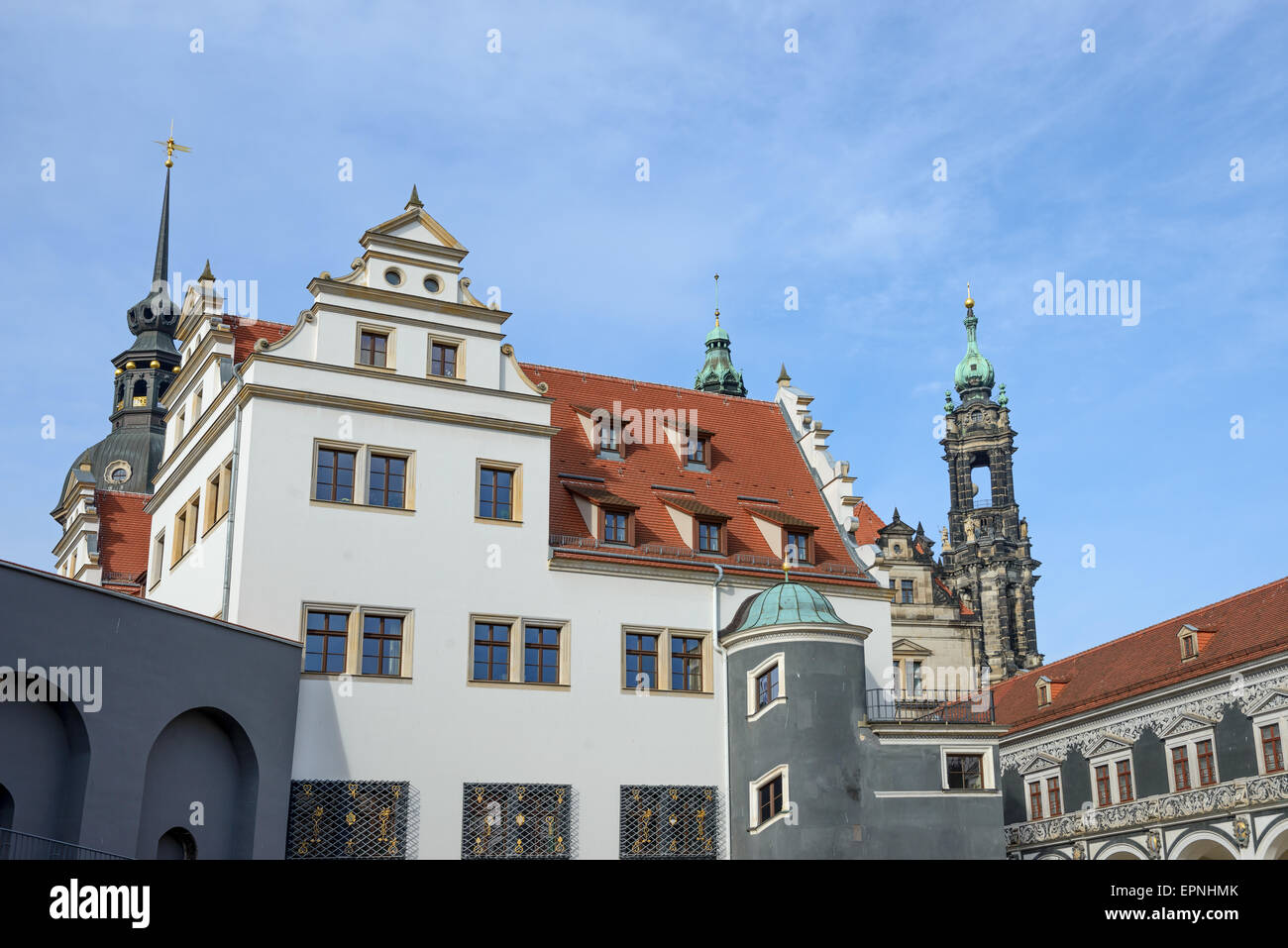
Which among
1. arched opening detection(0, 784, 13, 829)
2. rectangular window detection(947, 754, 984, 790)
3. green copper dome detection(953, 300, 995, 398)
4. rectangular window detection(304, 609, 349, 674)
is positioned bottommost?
arched opening detection(0, 784, 13, 829)

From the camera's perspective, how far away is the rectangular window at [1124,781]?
43.8 m

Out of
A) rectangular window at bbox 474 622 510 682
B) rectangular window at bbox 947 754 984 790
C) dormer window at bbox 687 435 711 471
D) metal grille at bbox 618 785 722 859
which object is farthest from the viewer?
dormer window at bbox 687 435 711 471

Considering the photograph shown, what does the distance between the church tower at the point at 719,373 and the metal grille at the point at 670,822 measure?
40486 millimetres

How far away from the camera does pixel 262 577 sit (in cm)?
2739

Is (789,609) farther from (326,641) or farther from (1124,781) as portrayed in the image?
(1124,781)

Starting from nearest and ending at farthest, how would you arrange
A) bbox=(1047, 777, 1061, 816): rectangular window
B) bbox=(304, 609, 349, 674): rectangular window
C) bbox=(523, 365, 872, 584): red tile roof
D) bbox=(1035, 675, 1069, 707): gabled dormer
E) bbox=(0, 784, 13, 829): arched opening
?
bbox=(0, 784, 13, 829): arched opening, bbox=(304, 609, 349, 674): rectangular window, bbox=(523, 365, 872, 584): red tile roof, bbox=(1047, 777, 1061, 816): rectangular window, bbox=(1035, 675, 1069, 707): gabled dormer

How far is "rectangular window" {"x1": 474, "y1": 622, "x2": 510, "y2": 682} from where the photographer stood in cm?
2884

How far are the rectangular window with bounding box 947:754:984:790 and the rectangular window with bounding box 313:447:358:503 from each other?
13778mm

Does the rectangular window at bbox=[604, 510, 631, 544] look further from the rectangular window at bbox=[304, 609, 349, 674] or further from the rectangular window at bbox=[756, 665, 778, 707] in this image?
the rectangular window at bbox=[304, 609, 349, 674]

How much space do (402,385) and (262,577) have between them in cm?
515

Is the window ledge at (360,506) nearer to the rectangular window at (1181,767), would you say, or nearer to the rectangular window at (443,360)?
the rectangular window at (443,360)

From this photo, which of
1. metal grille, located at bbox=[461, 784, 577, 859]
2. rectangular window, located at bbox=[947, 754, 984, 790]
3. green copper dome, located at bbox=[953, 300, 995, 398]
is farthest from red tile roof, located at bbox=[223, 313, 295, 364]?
green copper dome, located at bbox=[953, 300, 995, 398]

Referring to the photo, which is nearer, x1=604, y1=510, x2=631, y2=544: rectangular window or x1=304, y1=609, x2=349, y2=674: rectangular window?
x1=304, y1=609, x2=349, y2=674: rectangular window
